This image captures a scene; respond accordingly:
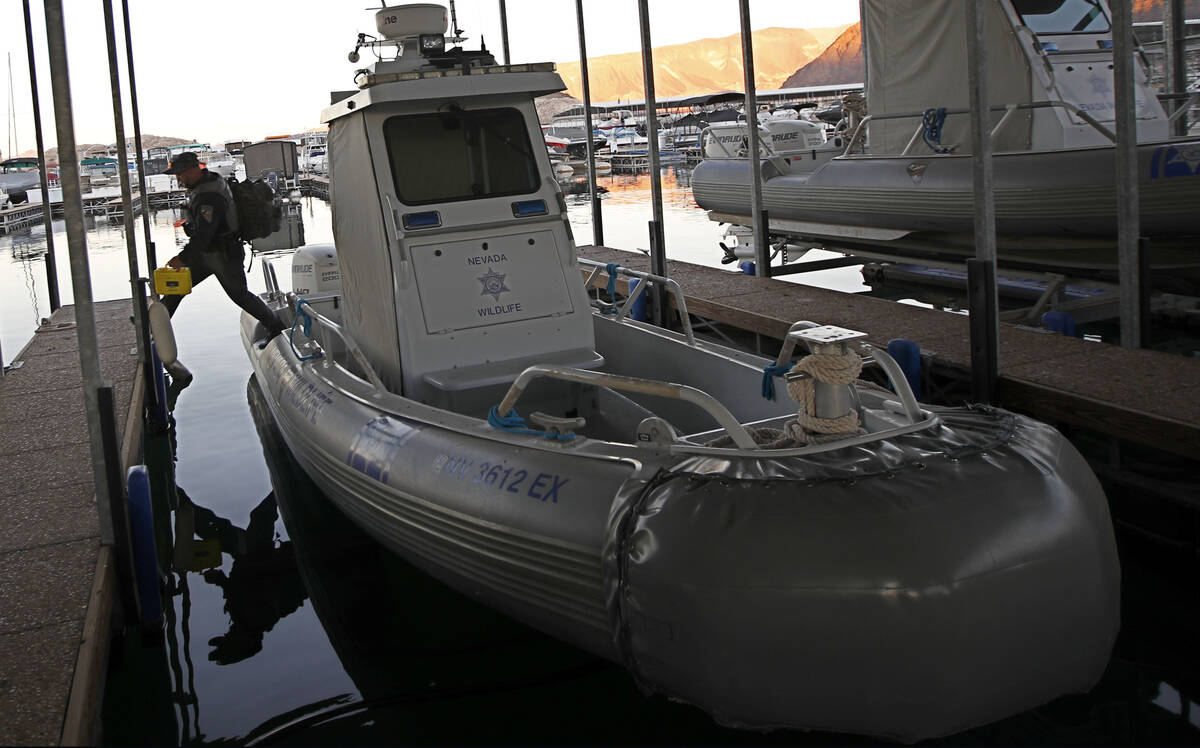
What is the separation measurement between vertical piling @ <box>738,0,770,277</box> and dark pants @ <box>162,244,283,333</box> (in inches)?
141

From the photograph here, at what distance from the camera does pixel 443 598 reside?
427 cm

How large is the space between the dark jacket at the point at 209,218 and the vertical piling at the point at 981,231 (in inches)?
169

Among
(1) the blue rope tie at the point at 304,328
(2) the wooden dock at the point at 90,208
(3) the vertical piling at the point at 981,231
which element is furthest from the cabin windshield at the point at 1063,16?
A: (2) the wooden dock at the point at 90,208

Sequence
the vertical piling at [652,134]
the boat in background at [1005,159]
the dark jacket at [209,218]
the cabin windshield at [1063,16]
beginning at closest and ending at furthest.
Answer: the dark jacket at [209,218]
the boat in background at [1005,159]
the vertical piling at [652,134]
the cabin windshield at [1063,16]

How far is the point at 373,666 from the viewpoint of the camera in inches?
149

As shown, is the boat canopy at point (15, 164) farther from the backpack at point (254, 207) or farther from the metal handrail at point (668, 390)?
the metal handrail at point (668, 390)

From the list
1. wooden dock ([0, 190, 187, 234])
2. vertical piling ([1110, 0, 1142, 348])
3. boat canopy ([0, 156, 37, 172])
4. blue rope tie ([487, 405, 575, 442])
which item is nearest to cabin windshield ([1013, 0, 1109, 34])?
vertical piling ([1110, 0, 1142, 348])

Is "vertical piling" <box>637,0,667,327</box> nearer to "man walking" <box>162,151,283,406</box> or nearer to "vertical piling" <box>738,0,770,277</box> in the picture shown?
"vertical piling" <box>738,0,770,277</box>

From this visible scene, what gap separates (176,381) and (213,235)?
249cm

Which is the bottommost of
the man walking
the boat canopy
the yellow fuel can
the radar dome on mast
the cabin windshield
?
the yellow fuel can

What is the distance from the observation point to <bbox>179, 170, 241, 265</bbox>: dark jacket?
6.30 meters

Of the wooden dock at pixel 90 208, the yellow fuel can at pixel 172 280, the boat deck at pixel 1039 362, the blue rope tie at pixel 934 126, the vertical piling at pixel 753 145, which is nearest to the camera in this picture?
the boat deck at pixel 1039 362

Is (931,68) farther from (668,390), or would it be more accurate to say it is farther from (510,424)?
(668,390)

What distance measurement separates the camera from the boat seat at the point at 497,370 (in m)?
4.67
